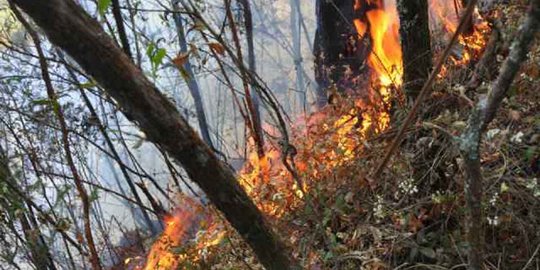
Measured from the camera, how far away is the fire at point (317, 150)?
3.98 metres

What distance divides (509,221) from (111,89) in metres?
2.15

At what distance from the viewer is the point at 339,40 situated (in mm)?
A: 6246

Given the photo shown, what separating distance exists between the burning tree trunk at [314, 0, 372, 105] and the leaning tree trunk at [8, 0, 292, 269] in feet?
13.3

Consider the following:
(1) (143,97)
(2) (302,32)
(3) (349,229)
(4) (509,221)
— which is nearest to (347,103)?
(3) (349,229)

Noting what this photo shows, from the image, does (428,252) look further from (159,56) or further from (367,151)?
(159,56)

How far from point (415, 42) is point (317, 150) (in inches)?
45.9

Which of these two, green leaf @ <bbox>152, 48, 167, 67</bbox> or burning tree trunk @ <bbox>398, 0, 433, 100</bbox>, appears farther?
burning tree trunk @ <bbox>398, 0, 433, 100</bbox>

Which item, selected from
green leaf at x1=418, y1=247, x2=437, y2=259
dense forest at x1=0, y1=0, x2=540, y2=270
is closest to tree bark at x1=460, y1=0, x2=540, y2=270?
dense forest at x1=0, y1=0, x2=540, y2=270

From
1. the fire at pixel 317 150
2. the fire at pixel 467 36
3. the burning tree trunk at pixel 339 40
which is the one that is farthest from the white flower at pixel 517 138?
the burning tree trunk at pixel 339 40

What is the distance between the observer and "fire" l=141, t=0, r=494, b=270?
3984 millimetres

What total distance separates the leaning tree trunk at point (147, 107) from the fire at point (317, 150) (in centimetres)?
140

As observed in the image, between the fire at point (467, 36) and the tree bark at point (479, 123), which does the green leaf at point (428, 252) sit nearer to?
the tree bark at point (479, 123)

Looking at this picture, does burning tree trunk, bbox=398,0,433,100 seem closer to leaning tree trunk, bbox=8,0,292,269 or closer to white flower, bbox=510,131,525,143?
white flower, bbox=510,131,525,143

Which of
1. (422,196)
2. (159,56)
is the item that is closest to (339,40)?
(422,196)
